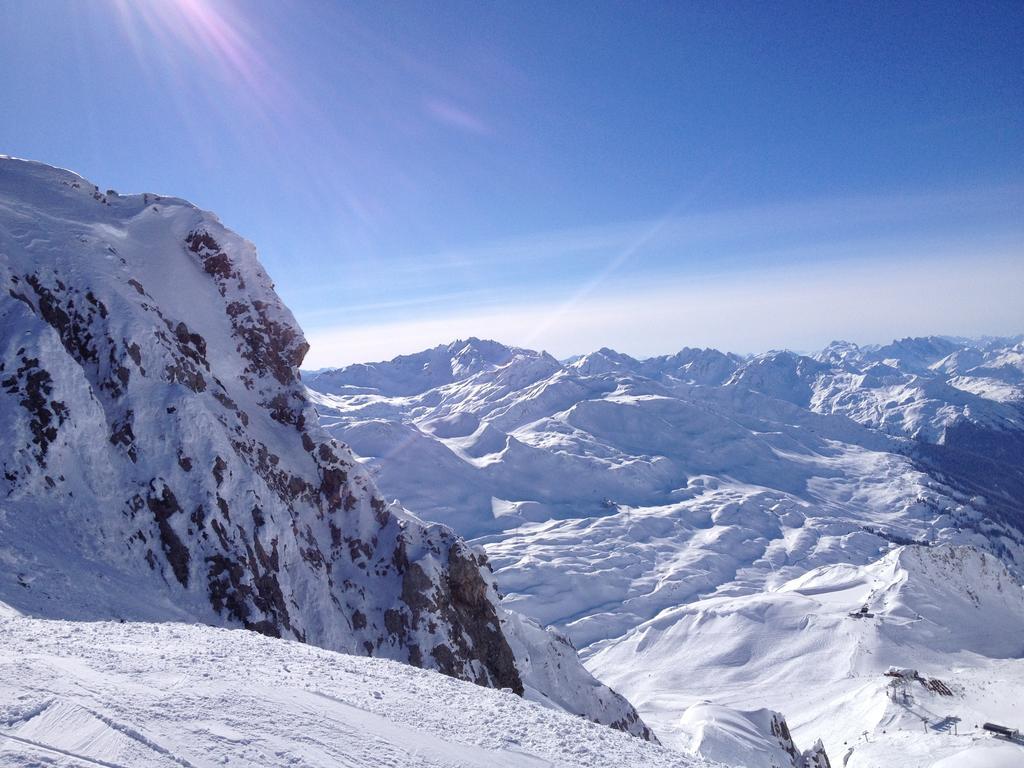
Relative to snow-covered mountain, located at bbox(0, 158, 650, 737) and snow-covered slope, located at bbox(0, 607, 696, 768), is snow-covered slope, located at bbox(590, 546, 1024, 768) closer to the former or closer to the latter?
snow-covered mountain, located at bbox(0, 158, 650, 737)

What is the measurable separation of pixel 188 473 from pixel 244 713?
2389 cm

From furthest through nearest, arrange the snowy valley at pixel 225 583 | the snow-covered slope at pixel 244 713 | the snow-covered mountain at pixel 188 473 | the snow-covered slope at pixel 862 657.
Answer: the snow-covered slope at pixel 862 657 → the snow-covered mountain at pixel 188 473 → the snowy valley at pixel 225 583 → the snow-covered slope at pixel 244 713

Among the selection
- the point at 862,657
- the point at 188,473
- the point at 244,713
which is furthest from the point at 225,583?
the point at 862,657

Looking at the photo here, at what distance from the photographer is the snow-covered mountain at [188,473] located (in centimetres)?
2780

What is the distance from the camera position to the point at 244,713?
13.2m

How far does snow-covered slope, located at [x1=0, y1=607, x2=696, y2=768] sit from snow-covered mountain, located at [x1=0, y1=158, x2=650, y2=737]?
26.6 ft

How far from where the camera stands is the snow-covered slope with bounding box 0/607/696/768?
11.0 meters

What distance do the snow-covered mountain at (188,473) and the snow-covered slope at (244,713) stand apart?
8.11 m

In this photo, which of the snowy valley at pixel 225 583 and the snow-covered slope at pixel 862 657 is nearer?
the snowy valley at pixel 225 583

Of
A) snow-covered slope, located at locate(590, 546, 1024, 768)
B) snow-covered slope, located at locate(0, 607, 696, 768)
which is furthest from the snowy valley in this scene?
snow-covered slope, located at locate(590, 546, 1024, 768)

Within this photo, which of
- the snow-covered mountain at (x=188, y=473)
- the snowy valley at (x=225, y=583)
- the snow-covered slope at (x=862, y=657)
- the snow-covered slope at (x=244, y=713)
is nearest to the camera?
the snow-covered slope at (x=244, y=713)

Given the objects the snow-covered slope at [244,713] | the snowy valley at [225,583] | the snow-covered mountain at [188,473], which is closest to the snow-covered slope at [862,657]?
the snowy valley at [225,583]

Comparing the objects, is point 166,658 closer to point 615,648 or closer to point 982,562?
point 615,648

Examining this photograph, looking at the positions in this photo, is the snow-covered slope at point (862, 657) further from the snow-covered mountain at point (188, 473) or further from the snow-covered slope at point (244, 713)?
the snow-covered slope at point (244, 713)
